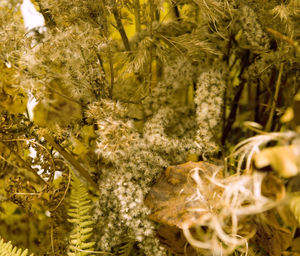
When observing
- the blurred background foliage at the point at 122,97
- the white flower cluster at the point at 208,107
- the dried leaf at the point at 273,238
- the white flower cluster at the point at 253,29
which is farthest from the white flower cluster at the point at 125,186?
the white flower cluster at the point at 253,29

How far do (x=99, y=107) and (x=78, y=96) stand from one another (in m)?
0.08

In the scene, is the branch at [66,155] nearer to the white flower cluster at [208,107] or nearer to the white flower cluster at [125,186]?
the white flower cluster at [125,186]

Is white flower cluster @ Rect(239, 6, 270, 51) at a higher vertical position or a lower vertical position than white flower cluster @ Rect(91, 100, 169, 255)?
higher

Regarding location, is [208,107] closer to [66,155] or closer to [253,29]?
[253,29]

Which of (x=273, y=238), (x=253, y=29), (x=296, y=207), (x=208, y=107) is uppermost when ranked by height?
(x=253, y=29)

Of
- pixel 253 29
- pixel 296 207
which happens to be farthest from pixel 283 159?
pixel 253 29

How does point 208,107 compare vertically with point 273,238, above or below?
above

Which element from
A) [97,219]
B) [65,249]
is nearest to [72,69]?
[97,219]

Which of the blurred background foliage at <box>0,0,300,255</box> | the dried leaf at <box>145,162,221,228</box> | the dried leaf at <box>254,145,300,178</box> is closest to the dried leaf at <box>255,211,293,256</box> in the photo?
the blurred background foliage at <box>0,0,300,255</box>

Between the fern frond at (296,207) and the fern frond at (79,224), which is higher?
the fern frond at (296,207)

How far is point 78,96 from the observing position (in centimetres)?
65

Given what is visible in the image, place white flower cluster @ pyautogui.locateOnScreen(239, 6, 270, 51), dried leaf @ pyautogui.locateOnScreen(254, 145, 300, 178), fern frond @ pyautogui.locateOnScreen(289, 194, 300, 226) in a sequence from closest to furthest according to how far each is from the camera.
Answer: dried leaf @ pyautogui.locateOnScreen(254, 145, 300, 178), fern frond @ pyautogui.locateOnScreen(289, 194, 300, 226), white flower cluster @ pyautogui.locateOnScreen(239, 6, 270, 51)

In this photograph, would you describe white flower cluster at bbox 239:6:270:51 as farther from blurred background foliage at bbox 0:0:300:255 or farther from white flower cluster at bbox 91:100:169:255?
white flower cluster at bbox 91:100:169:255

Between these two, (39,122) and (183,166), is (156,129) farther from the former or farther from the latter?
(39,122)
